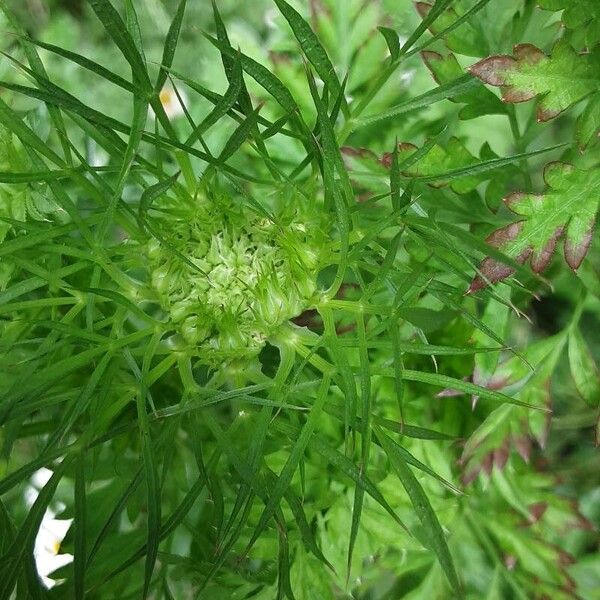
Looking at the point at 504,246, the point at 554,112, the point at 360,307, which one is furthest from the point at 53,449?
the point at 554,112

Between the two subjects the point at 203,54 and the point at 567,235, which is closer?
the point at 567,235

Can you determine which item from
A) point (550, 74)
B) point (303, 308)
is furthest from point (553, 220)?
point (303, 308)

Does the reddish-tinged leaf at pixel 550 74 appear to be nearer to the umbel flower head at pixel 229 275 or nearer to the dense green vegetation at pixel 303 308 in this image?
the dense green vegetation at pixel 303 308

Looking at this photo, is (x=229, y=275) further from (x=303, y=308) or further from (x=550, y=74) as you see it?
(x=550, y=74)

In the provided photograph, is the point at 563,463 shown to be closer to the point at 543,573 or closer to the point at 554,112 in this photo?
the point at 543,573

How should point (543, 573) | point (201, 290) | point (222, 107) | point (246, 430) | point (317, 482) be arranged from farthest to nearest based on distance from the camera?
1. point (543, 573)
2. point (317, 482)
3. point (246, 430)
4. point (201, 290)
5. point (222, 107)

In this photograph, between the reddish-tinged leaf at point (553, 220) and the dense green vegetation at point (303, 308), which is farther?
the reddish-tinged leaf at point (553, 220)

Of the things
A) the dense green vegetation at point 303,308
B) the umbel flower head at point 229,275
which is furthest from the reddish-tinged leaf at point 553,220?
the umbel flower head at point 229,275

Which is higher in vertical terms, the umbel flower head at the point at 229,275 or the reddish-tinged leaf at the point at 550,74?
the reddish-tinged leaf at the point at 550,74
